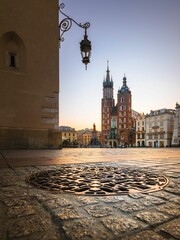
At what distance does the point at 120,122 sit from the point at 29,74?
67.5 meters

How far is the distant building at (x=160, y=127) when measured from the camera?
5547 cm

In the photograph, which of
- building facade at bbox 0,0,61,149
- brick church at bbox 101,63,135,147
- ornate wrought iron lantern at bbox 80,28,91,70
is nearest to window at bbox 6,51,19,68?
building facade at bbox 0,0,61,149

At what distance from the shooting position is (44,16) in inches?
320

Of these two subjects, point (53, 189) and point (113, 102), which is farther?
point (113, 102)

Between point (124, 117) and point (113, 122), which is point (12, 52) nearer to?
point (124, 117)

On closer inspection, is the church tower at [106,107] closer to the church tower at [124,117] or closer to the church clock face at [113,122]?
the church clock face at [113,122]

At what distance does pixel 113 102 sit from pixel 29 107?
82617 mm

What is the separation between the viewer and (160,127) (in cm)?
5738

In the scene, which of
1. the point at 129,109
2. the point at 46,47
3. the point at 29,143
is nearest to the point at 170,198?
the point at 29,143

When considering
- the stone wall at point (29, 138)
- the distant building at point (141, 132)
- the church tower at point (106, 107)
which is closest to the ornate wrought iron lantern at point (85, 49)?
the stone wall at point (29, 138)

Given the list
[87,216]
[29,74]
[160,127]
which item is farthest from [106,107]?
[87,216]

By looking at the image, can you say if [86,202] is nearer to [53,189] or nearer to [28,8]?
[53,189]

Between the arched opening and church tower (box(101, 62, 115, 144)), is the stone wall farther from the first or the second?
church tower (box(101, 62, 115, 144))

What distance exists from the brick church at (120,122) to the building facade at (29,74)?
203 feet
